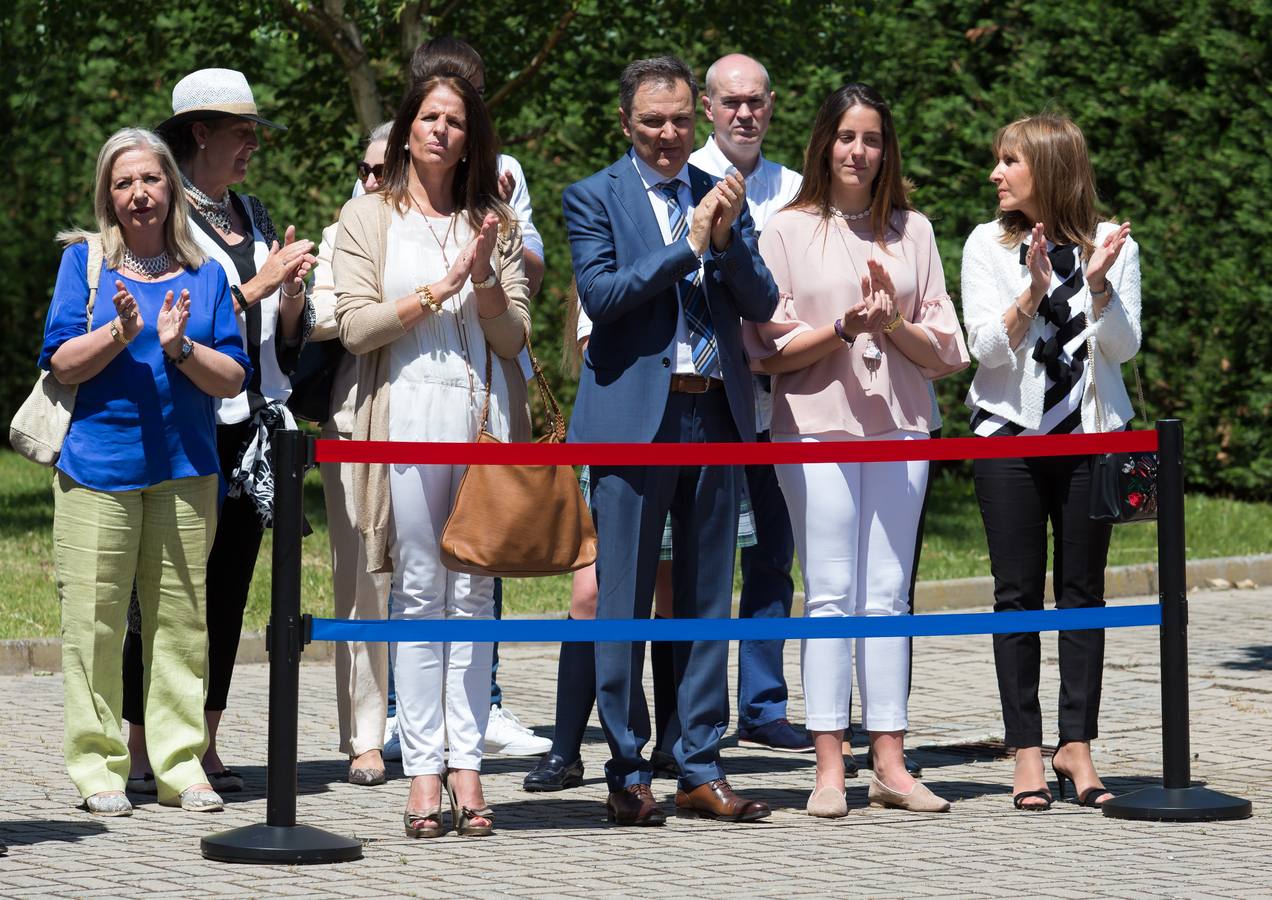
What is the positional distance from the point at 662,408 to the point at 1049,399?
131 cm

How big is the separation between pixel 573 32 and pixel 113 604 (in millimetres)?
9883

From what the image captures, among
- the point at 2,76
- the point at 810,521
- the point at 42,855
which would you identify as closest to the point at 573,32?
the point at 2,76

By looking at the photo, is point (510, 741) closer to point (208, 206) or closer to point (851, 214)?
point (208, 206)

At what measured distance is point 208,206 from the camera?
22.6 ft

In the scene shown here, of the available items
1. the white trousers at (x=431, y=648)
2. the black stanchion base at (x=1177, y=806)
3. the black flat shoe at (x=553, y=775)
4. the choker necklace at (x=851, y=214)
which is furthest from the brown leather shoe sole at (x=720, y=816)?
the choker necklace at (x=851, y=214)

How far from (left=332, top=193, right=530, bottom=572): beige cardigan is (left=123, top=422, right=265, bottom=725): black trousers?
0.69 meters

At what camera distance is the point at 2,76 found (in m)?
16.9

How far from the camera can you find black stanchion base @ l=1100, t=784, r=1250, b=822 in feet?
20.4

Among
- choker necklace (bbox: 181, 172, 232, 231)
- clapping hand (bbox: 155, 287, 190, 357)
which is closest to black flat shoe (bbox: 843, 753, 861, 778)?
clapping hand (bbox: 155, 287, 190, 357)

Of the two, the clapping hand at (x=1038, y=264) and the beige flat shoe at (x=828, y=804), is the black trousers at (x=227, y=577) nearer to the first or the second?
the beige flat shoe at (x=828, y=804)

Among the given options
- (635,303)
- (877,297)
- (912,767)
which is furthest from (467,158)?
(912,767)

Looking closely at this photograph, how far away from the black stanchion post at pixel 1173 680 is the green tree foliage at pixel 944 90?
860 cm

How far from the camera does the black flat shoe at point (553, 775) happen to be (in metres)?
6.88

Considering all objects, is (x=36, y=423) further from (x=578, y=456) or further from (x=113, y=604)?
(x=578, y=456)
